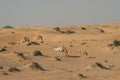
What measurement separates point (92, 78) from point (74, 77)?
2.54 feet

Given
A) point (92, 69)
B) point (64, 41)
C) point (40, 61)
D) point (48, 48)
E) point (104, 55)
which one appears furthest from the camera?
point (64, 41)

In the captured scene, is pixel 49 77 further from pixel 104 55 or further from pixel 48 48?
pixel 48 48

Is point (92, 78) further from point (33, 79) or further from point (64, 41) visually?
point (64, 41)

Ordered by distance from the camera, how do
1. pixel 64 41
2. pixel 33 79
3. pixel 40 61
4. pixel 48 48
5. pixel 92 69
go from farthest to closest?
pixel 64 41 → pixel 48 48 → pixel 40 61 → pixel 92 69 → pixel 33 79

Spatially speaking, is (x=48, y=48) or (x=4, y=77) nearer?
(x=4, y=77)

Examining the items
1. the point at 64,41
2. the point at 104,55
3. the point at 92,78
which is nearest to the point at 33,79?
the point at 92,78

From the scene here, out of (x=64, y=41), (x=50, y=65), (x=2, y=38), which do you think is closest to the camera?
(x=50, y=65)

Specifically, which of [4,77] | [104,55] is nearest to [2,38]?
[104,55]

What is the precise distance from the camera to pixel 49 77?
62.5ft

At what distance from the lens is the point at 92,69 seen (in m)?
22.8

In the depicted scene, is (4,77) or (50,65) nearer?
(4,77)

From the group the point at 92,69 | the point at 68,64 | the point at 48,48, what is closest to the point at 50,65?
the point at 68,64

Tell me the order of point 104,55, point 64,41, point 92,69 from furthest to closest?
point 64,41 → point 104,55 → point 92,69

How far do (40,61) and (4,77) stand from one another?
26.8 ft
